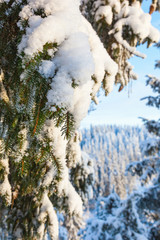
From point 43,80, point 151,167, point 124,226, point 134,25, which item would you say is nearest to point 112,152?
point 151,167

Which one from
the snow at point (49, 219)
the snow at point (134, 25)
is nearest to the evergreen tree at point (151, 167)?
the snow at point (134, 25)

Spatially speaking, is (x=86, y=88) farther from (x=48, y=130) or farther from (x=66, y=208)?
(x=66, y=208)

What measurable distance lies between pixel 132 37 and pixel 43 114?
2.13 metres

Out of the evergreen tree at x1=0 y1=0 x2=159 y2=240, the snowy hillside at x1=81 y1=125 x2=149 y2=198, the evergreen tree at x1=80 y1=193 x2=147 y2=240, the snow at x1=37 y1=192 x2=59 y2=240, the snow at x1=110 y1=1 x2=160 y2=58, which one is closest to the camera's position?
the evergreen tree at x1=0 y1=0 x2=159 y2=240

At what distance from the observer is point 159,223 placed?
8.02 meters

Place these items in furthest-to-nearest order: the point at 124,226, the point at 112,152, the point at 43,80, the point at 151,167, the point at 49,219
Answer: the point at 112,152 < the point at 151,167 < the point at 124,226 < the point at 49,219 < the point at 43,80

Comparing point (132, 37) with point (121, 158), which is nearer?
point (132, 37)

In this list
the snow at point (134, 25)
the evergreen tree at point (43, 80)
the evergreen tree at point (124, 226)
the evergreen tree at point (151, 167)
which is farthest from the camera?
the evergreen tree at point (151, 167)

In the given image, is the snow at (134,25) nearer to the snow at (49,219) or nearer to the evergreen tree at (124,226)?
the snow at (49,219)

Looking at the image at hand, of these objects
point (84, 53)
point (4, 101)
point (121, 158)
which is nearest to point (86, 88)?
point (84, 53)

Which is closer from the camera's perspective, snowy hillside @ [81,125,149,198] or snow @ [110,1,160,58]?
snow @ [110,1,160,58]

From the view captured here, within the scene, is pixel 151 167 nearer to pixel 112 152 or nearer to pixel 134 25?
pixel 134 25

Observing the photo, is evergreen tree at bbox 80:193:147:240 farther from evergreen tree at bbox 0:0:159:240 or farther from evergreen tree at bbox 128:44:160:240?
evergreen tree at bbox 0:0:159:240

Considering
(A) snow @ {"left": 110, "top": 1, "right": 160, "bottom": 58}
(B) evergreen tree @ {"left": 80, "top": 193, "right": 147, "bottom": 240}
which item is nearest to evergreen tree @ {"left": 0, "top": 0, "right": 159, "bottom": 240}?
(A) snow @ {"left": 110, "top": 1, "right": 160, "bottom": 58}
